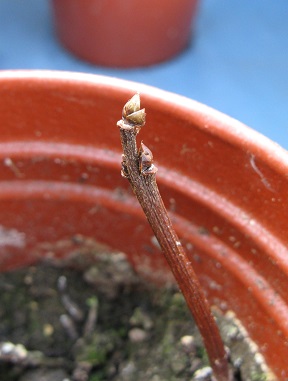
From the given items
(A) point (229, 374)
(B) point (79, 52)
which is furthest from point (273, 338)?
(B) point (79, 52)

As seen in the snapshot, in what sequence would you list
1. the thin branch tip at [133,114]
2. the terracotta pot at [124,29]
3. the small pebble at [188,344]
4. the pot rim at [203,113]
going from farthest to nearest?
the terracotta pot at [124,29], the small pebble at [188,344], the pot rim at [203,113], the thin branch tip at [133,114]

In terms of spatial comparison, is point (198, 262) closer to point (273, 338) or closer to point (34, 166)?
point (273, 338)

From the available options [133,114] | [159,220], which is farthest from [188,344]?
[133,114]

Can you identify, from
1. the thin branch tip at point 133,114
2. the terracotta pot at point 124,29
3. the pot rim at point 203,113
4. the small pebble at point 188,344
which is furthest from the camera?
the terracotta pot at point 124,29

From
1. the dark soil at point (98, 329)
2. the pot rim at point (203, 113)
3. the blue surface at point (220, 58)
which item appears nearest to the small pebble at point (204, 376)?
the dark soil at point (98, 329)

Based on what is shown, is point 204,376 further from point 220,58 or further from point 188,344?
point 220,58

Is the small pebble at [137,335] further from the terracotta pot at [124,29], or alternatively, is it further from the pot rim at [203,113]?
the terracotta pot at [124,29]
